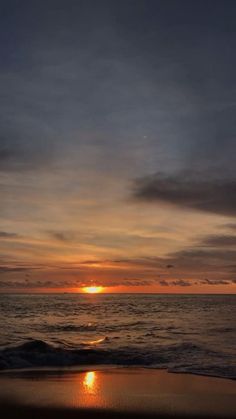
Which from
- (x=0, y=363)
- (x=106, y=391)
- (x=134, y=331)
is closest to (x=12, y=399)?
(x=106, y=391)

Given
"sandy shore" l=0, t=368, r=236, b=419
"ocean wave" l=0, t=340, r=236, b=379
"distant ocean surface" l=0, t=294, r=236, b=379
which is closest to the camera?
"sandy shore" l=0, t=368, r=236, b=419

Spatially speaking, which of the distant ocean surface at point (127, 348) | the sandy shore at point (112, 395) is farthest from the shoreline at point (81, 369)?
the distant ocean surface at point (127, 348)

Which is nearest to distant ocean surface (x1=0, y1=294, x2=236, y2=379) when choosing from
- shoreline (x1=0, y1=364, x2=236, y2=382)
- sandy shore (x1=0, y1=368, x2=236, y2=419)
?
shoreline (x1=0, y1=364, x2=236, y2=382)

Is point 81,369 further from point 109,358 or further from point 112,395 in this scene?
point 112,395

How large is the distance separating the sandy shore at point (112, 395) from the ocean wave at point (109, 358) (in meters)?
1.79

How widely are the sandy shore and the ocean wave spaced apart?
5.87ft

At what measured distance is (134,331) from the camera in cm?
3092

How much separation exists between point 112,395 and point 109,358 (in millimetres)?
7771

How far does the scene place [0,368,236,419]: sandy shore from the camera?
419 inches

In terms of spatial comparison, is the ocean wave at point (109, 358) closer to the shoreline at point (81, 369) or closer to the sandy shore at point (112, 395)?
the shoreline at point (81, 369)

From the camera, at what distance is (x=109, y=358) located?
65.1 ft

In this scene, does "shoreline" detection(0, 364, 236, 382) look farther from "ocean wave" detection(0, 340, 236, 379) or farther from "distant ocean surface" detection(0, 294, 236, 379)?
"distant ocean surface" detection(0, 294, 236, 379)

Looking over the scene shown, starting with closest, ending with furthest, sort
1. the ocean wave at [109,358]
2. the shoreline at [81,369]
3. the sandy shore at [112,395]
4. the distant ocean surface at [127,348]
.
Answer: the sandy shore at [112,395]
the shoreline at [81,369]
the ocean wave at [109,358]
the distant ocean surface at [127,348]

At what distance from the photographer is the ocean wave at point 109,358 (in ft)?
58.0
